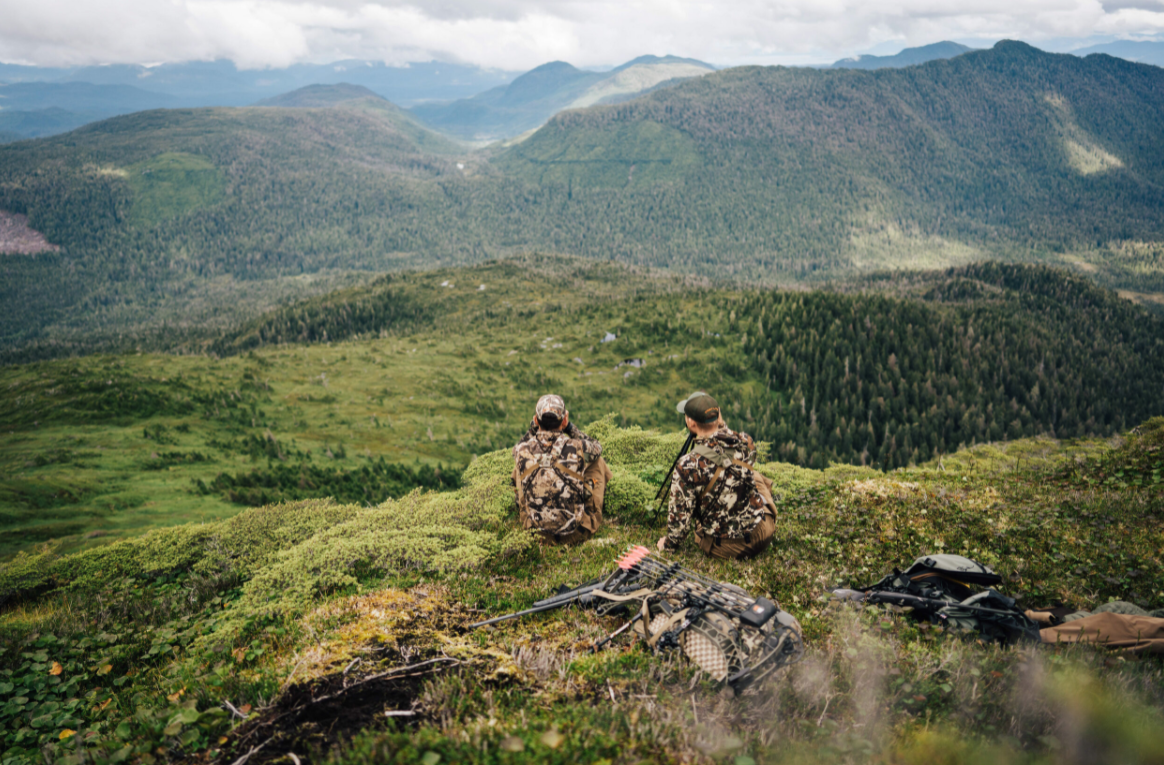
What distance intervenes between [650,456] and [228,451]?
2843cm

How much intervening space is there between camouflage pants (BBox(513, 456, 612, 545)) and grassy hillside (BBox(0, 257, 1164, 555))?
16189 mm

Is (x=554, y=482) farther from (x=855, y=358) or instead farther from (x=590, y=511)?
(x=855, y=358)

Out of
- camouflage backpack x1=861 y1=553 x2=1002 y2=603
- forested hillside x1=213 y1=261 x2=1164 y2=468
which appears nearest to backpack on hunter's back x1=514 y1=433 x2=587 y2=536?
camouflage backpack x1=861 y1=553 x2=1002 y2=603

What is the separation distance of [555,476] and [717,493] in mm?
3519

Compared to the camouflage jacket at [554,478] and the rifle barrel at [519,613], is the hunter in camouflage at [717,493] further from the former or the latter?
the rifle barrel at [519,613]

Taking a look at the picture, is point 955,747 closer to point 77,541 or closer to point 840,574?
point 840,574

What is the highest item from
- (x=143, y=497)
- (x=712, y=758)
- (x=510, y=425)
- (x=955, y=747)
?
(x=955, y=747)

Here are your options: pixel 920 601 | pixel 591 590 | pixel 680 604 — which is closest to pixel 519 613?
pixel 591 590

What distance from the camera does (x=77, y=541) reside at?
16.9 meters

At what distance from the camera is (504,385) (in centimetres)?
5794

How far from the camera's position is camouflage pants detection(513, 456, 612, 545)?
11844mm

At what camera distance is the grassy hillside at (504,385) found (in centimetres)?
2869

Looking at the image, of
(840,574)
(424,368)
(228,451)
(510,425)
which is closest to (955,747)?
(840,574)

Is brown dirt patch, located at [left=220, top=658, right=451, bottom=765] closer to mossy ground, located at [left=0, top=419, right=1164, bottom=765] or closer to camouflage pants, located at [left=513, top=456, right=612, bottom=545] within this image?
mossy ground, located at [left=0, top=419, right=1164, bottom=765]
